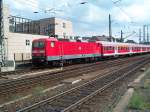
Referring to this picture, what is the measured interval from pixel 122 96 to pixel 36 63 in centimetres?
1904

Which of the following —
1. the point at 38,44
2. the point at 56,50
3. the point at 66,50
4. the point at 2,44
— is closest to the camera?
→ the point at 2,44

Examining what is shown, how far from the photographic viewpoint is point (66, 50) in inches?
1401

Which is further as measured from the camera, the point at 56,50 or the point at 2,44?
the point at 56,50

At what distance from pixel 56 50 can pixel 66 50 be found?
8.88 feet

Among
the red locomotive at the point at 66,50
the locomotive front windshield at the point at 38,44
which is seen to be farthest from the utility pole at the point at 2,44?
the locomotive front windshield at the point at 38,44

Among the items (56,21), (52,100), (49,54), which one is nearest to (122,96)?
(52,100)

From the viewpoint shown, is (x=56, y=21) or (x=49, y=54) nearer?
(x=49, y=54)

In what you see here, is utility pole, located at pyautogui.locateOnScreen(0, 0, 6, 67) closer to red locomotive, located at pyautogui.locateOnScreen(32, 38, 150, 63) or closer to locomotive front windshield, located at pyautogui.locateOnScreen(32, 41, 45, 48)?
red locomotive, located at pyautogui.locateOnScreen(32, 38, 150, 63)

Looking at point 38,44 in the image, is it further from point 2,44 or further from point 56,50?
point 2,44

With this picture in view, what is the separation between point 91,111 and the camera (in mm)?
11602

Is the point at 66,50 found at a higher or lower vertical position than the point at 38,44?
lower

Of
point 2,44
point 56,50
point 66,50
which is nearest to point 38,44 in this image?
point 56,50

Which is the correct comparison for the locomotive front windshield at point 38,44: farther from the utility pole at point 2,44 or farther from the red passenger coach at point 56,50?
the utility pole at point 2,44

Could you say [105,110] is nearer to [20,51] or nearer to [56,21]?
[20,51]
